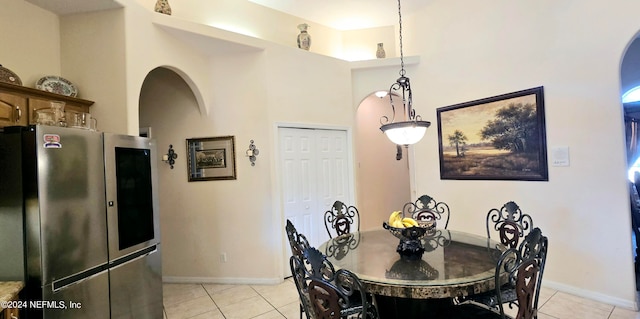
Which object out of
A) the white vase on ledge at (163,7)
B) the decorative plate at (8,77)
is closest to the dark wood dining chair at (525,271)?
the decorative plate at (8,77)

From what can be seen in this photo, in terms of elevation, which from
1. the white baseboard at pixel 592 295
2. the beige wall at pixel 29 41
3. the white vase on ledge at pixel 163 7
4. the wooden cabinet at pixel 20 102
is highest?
the white vase on ledge at pixel 163 7

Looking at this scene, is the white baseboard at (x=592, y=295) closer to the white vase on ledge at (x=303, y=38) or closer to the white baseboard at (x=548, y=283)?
the white baseboard at (x=548, y=283)

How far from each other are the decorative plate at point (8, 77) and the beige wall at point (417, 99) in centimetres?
21

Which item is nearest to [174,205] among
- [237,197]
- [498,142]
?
[237,197]

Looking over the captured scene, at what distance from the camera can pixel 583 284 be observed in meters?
3.07

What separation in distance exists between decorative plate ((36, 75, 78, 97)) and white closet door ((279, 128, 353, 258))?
2180mm

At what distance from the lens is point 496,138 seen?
12.2ft

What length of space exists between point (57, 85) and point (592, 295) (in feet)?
17.6

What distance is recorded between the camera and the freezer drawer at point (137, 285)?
7.30 feet

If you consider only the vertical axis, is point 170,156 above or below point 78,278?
above

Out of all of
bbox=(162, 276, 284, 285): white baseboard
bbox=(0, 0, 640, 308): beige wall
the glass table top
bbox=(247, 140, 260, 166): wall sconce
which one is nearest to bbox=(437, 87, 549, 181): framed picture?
bbox=(0, 0, 640, 308): beige wall

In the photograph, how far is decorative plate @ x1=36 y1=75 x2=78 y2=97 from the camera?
2516 mm

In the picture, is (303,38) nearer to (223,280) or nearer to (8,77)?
(8,77)

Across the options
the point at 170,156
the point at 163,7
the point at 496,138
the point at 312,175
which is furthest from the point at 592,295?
the point at 163,7
